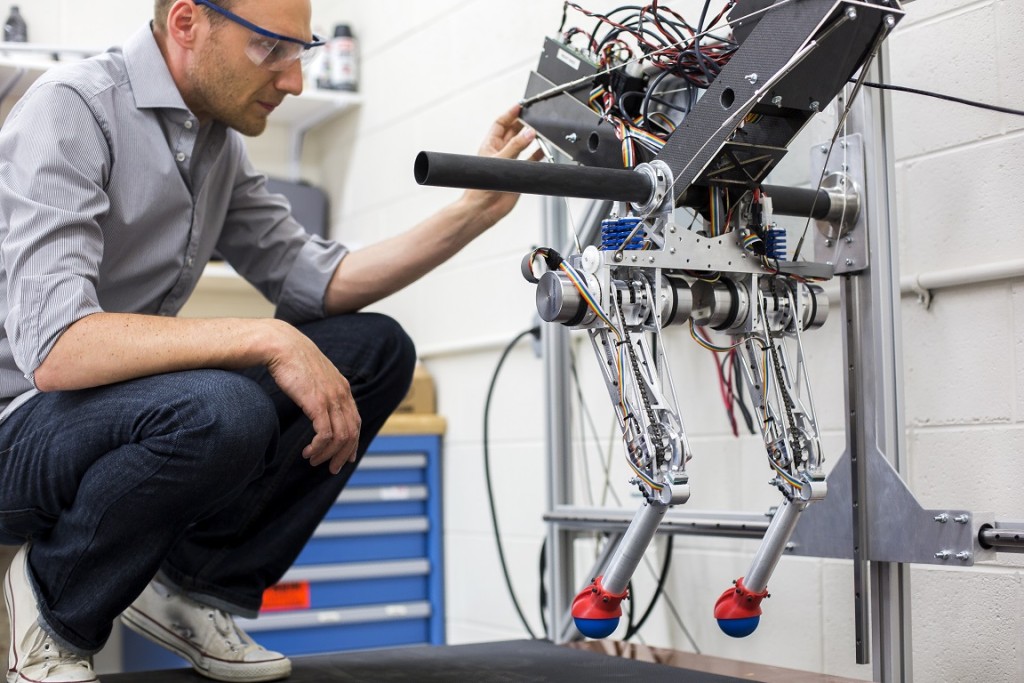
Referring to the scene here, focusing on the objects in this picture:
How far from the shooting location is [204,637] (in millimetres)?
1519

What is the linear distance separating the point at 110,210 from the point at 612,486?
1108 millimetres

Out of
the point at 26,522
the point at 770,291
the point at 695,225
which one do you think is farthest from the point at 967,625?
the point at 26,522

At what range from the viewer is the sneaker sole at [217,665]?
4.90ft

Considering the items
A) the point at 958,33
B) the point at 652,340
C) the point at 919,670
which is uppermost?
the point at 958,33

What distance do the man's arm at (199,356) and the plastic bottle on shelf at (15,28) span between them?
1831 millimetres

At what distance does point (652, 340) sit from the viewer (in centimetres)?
196

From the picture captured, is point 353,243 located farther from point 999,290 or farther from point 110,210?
point 999,290

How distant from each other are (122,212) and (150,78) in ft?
0.66

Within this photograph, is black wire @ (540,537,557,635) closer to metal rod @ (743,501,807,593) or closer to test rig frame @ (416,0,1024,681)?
test rig frame @ (416,0,1024,681)

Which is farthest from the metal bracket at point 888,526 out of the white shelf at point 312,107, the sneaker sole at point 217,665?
the white shelf at point 312,107

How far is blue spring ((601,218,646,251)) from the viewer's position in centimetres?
121

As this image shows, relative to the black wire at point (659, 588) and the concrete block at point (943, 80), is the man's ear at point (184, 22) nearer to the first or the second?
the concrete block at point (943, 80)

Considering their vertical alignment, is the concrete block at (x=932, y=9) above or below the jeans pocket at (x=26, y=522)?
above

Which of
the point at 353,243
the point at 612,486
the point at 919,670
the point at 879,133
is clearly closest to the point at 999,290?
the point at 879,133
